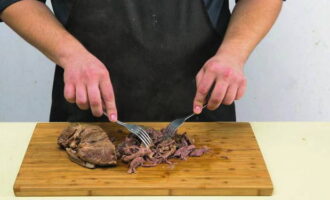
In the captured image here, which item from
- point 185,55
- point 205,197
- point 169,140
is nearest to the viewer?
point 205,197

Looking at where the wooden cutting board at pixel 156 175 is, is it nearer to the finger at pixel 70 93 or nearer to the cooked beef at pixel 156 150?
the cooked beef at pixel 156 150

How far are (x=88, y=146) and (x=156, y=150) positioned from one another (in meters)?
0.19

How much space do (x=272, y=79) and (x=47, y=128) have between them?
4.74 feet

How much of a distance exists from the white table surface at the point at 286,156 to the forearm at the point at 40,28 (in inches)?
10.7

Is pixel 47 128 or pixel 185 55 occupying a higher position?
pixel 185 55

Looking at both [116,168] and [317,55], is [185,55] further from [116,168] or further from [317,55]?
[317,55]

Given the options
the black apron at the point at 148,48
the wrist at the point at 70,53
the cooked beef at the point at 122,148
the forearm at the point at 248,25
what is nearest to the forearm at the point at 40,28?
the wrist at the point at 70,53

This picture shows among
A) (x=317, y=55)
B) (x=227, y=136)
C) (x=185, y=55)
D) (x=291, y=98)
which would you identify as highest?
(x=185, y=55)

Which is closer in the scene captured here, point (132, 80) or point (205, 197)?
point (205, 197)

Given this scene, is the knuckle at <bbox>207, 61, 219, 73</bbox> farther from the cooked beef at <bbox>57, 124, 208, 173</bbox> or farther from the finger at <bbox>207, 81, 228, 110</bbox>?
the cooked beef at <bbox>57, 124, 208, 173</bbox>

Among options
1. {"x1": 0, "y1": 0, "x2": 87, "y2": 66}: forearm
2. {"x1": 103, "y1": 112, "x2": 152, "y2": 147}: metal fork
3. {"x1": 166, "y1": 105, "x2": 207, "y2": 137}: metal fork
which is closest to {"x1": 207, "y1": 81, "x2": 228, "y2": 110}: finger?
{"x1": 166, "y1": 105, "x2": 207, "y2": 137}: metal fork

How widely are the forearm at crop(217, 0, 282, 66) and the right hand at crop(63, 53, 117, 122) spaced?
39cm

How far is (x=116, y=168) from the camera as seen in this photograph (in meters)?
1.41

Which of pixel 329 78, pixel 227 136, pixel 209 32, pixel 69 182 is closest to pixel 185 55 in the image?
pixel 209 32
